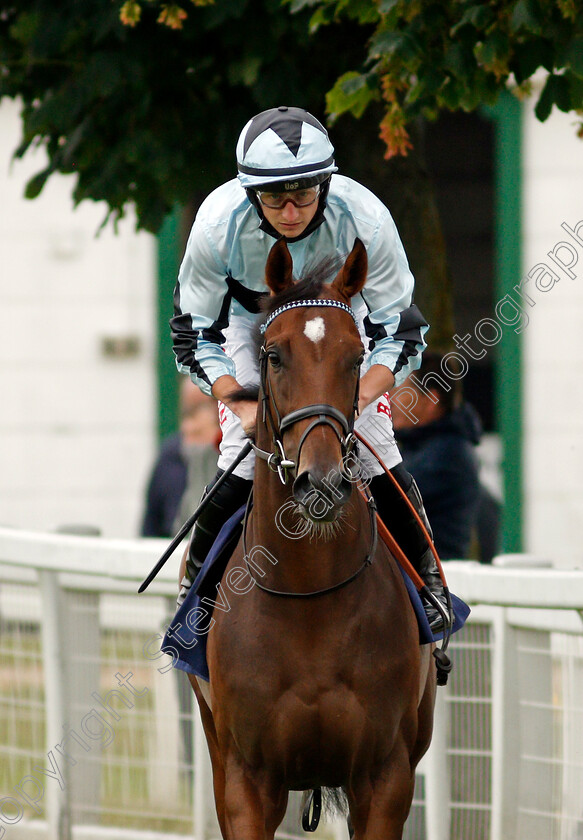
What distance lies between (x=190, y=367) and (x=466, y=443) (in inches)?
93.4

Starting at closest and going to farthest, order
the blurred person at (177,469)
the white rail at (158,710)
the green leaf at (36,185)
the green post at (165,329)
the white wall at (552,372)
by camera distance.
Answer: the white rail at (158,710), the green leaf at (36,185), the blurred person at (177,469), the white wall at (552,372), the green post at (165,329)

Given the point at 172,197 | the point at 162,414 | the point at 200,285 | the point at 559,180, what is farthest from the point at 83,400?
the point at 200,285

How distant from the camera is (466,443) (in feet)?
21.3

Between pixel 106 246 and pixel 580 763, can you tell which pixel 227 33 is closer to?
pixel 580 763

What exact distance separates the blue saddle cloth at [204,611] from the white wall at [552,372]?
6652 millimetres

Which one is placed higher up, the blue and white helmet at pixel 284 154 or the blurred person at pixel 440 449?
the blue and white helmet at pixel 284 154

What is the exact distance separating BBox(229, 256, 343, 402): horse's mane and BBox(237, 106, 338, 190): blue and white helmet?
27 centimetres

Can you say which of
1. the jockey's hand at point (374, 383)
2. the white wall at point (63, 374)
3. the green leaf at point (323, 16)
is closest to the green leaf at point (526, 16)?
the green leaf at point (323, 16)

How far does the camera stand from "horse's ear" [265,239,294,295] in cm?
396

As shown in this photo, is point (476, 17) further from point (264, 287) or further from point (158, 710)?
point (158, 710)

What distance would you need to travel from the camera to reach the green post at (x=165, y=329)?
37.2ft

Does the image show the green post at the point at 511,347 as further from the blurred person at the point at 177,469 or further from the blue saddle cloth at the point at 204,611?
the blue saddle cloth at the point at 204,611

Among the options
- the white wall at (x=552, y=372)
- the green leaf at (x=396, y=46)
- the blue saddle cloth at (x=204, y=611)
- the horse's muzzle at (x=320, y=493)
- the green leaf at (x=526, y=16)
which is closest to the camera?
the horse's muzzle at (x=320, y=493)

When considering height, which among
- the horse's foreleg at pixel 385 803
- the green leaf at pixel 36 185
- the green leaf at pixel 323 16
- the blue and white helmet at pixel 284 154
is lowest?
the horse's foreleg at pixel 385 803
